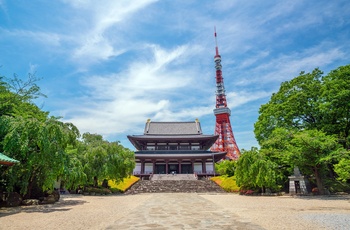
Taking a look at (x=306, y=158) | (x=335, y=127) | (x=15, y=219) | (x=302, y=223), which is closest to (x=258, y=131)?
(x=335, y=127)

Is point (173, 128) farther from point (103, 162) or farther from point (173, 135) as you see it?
point (103, 162)

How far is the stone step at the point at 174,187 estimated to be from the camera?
26.1m

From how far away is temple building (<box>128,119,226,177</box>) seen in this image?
37438 mm

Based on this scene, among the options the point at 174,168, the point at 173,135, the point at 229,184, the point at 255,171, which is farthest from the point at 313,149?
the point at 173,135

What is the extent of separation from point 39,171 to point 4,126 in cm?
287

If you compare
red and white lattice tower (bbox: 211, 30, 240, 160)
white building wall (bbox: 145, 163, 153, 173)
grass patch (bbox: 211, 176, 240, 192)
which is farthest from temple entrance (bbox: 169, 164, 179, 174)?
red and white lattice tower (bbox: 211, 30, 240, 160)

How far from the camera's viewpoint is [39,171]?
12172 millimetres

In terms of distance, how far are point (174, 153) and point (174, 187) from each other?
10845 mm

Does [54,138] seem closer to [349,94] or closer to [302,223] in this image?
[302,223]

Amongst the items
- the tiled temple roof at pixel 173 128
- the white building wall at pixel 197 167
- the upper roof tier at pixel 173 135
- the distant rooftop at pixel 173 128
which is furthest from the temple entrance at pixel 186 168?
the tiled temple roof at pixel 173 128

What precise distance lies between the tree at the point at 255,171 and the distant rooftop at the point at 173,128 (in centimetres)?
2366

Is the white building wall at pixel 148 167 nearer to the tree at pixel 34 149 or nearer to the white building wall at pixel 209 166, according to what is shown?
the white building wall at pixel 209 166

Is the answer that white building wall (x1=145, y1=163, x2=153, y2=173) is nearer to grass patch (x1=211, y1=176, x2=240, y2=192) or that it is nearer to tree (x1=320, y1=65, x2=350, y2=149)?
grass patch (x1=211, y1=176, x2=240, y2=192)

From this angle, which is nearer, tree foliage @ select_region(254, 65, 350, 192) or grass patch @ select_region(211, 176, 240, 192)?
tree foliage @ select_region(254, 65, 350, 192)
